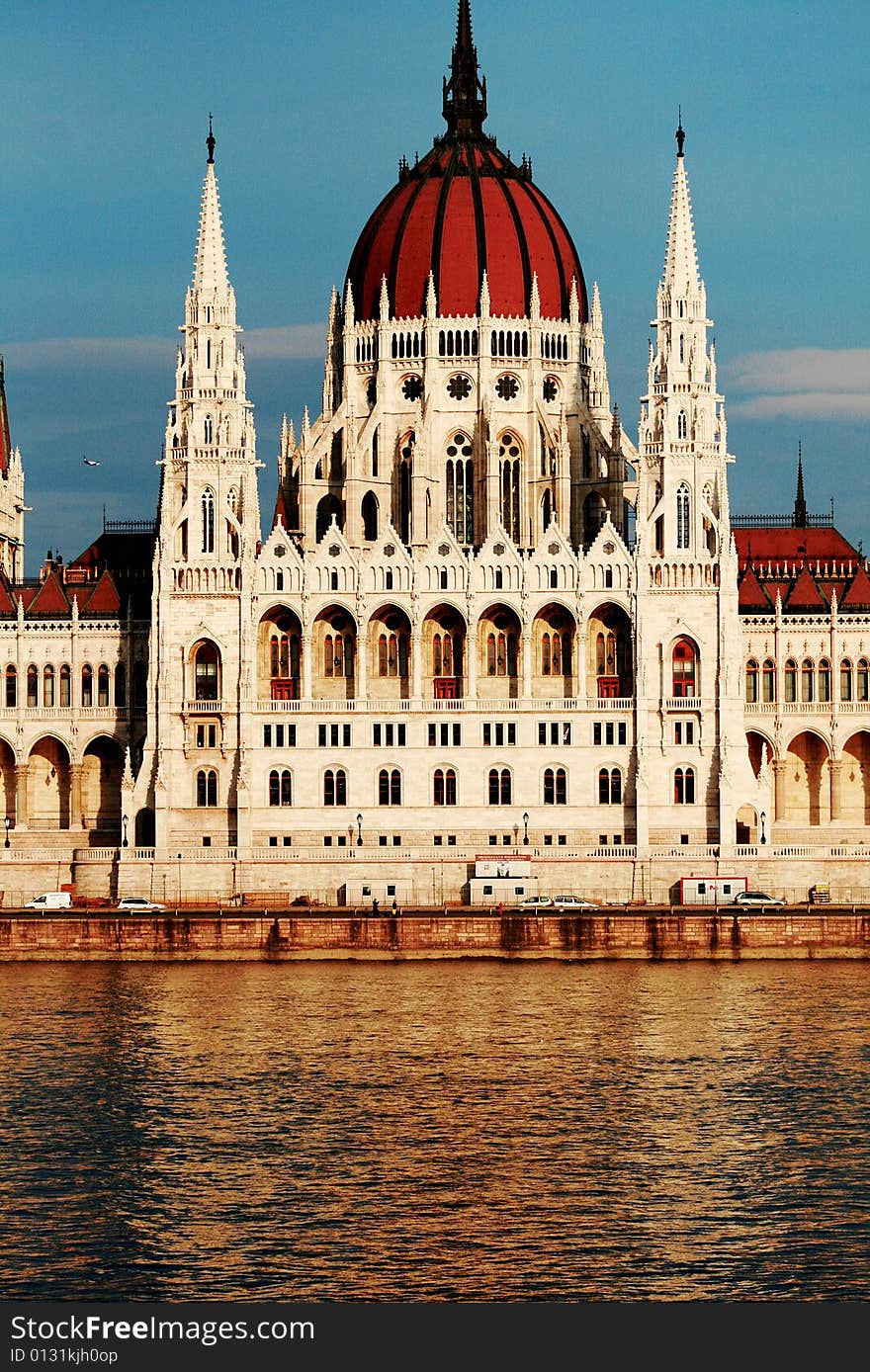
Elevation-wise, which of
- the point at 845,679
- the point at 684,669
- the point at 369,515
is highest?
the point at 369,515

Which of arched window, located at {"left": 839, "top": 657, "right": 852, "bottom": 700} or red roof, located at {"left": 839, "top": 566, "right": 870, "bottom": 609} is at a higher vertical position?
red roof, located at {"left": 839, "top": 566, "right": 870, "bottom": 609}

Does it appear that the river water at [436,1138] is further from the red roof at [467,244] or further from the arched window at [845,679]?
the red roof at [467,244]

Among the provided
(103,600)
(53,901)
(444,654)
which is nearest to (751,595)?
(444,654)

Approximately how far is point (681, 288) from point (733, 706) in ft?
72.1

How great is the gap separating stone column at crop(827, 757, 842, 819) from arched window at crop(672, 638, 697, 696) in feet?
40.1

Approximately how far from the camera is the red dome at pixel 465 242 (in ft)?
446

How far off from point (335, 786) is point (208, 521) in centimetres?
1447

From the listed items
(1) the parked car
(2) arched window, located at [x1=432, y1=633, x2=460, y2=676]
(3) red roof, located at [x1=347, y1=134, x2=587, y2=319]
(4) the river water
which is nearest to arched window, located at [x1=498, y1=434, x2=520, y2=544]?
(3) red roof, located at [x1=347, y1=134, x2=587, y2=319]

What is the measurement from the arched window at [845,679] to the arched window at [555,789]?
18349 mm

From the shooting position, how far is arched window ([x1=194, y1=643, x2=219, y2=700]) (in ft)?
395

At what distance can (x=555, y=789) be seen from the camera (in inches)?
4705

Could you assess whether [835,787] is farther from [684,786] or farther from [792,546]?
[792,546]

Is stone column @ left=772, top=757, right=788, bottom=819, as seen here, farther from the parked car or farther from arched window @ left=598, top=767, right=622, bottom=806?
the parked car

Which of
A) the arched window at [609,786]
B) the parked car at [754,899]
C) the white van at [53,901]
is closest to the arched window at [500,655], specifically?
the arched window at [609,786]
